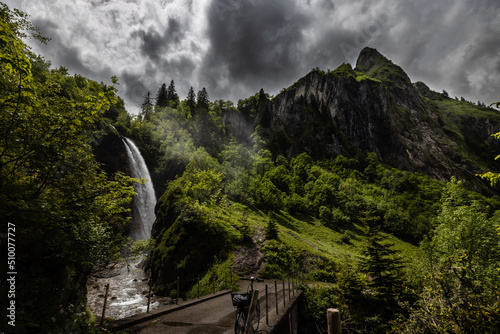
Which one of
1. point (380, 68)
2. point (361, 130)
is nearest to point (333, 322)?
point (361, 130)

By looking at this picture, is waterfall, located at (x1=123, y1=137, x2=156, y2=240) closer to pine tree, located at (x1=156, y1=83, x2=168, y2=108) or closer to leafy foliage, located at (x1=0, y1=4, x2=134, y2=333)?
leafy foliage, located at (x1=0, y1=4, x2=134, y2=333)

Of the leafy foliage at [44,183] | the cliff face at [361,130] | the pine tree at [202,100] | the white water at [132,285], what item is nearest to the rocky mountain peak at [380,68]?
the cliff face at [361,130]

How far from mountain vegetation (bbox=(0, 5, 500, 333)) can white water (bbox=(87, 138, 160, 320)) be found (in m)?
A: 1.50

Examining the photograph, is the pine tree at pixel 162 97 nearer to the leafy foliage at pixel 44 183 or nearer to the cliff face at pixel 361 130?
the cliff face at pixel 361 130

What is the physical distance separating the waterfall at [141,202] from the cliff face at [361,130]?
55.5m

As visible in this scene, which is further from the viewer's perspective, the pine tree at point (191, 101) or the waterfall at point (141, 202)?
the pine tree at point (191, 101)

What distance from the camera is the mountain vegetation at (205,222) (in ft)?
12.3

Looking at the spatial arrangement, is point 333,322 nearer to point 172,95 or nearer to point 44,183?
point 44,183

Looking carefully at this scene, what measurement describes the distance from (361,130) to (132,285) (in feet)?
356

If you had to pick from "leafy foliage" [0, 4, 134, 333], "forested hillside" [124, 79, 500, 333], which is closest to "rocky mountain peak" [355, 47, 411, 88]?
"forested hillside" [124, 79, 500, 333]

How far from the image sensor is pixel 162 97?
237 ft

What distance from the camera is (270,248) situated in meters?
16.5

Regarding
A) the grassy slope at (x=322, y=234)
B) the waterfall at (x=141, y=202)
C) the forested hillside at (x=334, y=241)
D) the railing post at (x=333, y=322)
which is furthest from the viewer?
the grassy slope at (x=322, y=234)

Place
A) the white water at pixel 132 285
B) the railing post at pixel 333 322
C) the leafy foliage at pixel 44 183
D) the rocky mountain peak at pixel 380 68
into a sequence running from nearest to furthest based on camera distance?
the leafy foliage at pixel 44 183, the railing post at pixel 333 322, the white water at pixel 132 285, the rocky mountain peak at pixel 380 68
